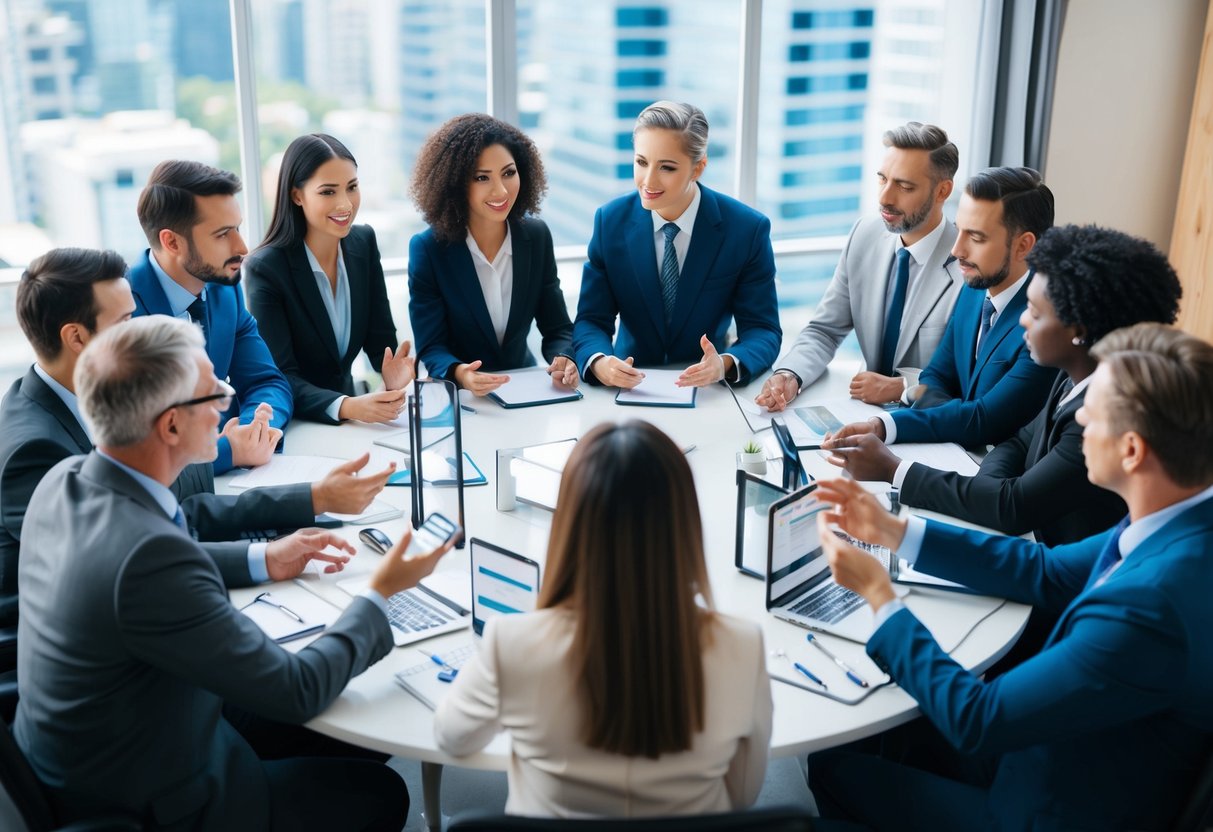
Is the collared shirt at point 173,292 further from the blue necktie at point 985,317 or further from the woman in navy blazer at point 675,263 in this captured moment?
the blue necktie at point 985,317

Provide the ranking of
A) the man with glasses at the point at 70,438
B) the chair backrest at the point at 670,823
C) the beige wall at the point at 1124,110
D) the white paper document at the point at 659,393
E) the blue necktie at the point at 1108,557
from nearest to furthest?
the chair backrest at the point at 670,823, the blue necktie at the point at 1108,557, the man with glasses at the point at 70,438, the white paper document at the point at 659,393, the beige wall at the point at 1124,110

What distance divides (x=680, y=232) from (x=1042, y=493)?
1702mm

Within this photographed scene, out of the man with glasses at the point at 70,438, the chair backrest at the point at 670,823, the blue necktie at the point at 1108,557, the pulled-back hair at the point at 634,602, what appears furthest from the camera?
the man with glasses at the point at 70,438

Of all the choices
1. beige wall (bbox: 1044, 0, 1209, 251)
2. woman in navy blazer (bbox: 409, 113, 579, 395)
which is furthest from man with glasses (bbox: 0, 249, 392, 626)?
beige wall (bbox: 1044, 0, 1209, 251)

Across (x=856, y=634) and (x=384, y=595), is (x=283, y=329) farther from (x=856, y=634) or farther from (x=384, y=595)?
(x=856, y=634)

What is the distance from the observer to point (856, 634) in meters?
2.10

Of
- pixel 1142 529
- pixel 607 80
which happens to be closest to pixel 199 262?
pixel 1142 529

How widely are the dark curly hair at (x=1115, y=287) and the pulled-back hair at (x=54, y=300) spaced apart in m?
2.10

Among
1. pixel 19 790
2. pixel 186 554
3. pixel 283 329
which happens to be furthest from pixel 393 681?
pixel 283 329

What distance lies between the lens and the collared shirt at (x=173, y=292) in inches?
123

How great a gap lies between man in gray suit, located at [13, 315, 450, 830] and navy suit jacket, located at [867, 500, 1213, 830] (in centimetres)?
96

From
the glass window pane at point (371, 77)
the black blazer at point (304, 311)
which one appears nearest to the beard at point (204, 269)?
the black blazer at point (304, 311)

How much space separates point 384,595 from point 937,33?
4.66 meters

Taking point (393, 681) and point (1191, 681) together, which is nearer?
point (1191, 681)
